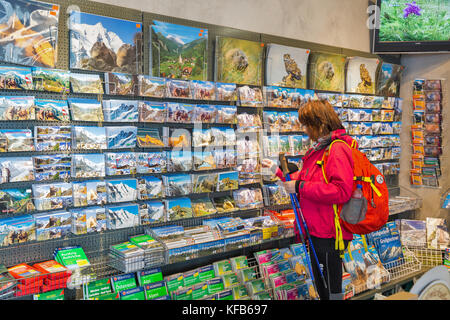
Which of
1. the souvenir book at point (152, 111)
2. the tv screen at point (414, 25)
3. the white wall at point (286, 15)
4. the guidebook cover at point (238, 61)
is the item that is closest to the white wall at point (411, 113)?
the tv screen at point (414, 25)

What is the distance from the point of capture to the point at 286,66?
4.12 meters

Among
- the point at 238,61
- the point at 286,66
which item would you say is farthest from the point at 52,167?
the point at 286,66

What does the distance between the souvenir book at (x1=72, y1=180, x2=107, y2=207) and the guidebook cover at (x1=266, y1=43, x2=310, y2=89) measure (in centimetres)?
198

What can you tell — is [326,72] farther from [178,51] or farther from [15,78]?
[15,78]

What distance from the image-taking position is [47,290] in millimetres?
2635

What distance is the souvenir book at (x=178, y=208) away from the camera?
3.37m

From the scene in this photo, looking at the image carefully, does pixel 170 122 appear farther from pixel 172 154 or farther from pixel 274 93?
pixel 274 93

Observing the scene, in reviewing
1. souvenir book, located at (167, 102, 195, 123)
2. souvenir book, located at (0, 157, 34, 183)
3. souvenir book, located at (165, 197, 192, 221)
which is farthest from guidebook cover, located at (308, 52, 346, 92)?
souvenir book, located at (0, 157, 34, 183)

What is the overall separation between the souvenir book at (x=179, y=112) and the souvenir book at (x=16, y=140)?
110cm

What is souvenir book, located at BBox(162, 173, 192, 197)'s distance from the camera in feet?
11.0

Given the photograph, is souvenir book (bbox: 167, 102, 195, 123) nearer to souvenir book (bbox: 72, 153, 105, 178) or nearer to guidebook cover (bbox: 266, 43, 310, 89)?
souvenir book (bbox: 72, 153, 105, 178)

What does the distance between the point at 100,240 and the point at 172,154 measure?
909mm

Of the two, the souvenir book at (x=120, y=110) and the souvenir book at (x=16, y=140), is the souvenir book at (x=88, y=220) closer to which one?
the souvenir book at (x=16, y=140)
